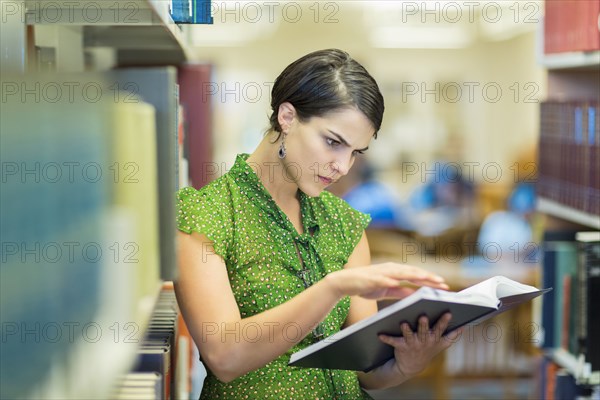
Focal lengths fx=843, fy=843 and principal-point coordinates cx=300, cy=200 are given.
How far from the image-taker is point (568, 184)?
8.43ft

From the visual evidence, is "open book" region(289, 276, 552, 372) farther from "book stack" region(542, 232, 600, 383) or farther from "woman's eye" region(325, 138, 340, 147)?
"book stack" region(542, 232, 600, 383)

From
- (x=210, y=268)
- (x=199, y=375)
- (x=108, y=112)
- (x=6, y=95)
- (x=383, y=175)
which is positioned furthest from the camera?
(x=383, y=175)

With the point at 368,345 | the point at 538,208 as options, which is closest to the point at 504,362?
the point at 538,208

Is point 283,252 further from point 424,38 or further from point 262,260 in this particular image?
point 424,38

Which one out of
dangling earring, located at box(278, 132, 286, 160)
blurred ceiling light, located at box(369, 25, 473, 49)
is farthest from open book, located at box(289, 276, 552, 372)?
blurred ceiling light, located at box(369, 25, 473, 49)

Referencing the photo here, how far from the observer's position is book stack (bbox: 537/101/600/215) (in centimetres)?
242

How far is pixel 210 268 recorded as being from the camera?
140cm

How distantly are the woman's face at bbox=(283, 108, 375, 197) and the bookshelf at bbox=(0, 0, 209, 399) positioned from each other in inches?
18.0

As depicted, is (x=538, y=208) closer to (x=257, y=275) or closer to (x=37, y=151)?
(x=257, y=275)

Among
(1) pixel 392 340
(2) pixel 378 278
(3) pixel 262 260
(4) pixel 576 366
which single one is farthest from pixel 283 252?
(4) pixel 576 366

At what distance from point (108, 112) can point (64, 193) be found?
10cm

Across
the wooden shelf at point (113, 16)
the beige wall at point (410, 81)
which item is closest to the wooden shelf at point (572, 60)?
the wooden shelf at point (113, 16)

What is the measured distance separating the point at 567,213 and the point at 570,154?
0.19m

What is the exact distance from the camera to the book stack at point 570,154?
2.42 metres
